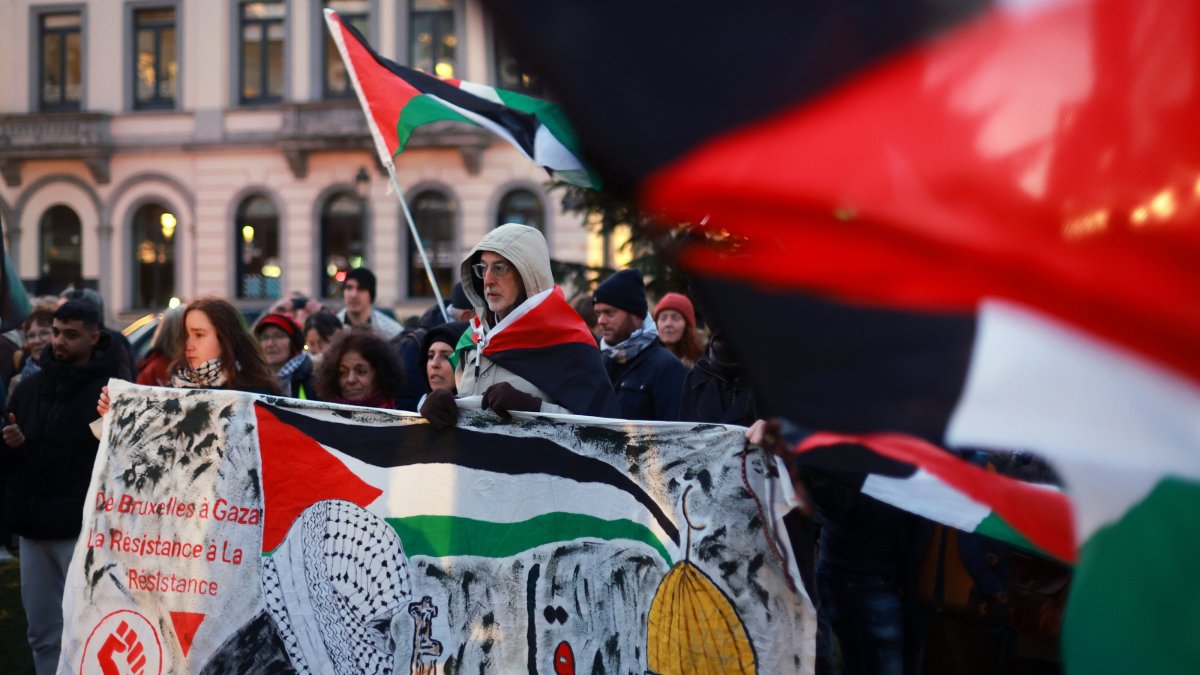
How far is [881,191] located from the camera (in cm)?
137

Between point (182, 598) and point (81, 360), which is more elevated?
point (81, 360)

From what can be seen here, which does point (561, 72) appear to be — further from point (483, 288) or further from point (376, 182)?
point (376, 182)

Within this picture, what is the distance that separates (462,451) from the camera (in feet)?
14.4

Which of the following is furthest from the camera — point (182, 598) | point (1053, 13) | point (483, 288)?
point (483, 288)

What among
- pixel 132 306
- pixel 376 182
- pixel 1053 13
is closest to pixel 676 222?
pixel 1053 13

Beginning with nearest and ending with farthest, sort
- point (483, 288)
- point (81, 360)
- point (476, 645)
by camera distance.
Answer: point (476, 645)
point (483, 288)
point (81, 360)

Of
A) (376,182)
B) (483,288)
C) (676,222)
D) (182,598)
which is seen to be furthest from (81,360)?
(376,182)

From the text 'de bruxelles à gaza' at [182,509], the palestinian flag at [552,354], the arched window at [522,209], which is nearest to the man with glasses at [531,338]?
the palestinian flag at [552,354]

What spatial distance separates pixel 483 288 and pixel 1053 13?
12.5ft

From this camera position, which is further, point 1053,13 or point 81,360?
point 81,360

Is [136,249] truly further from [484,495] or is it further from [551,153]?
[484,495]

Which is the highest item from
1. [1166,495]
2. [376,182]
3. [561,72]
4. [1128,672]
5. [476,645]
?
[376,182]

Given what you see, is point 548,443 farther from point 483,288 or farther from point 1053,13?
point 1053,13

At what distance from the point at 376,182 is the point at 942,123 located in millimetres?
27664
